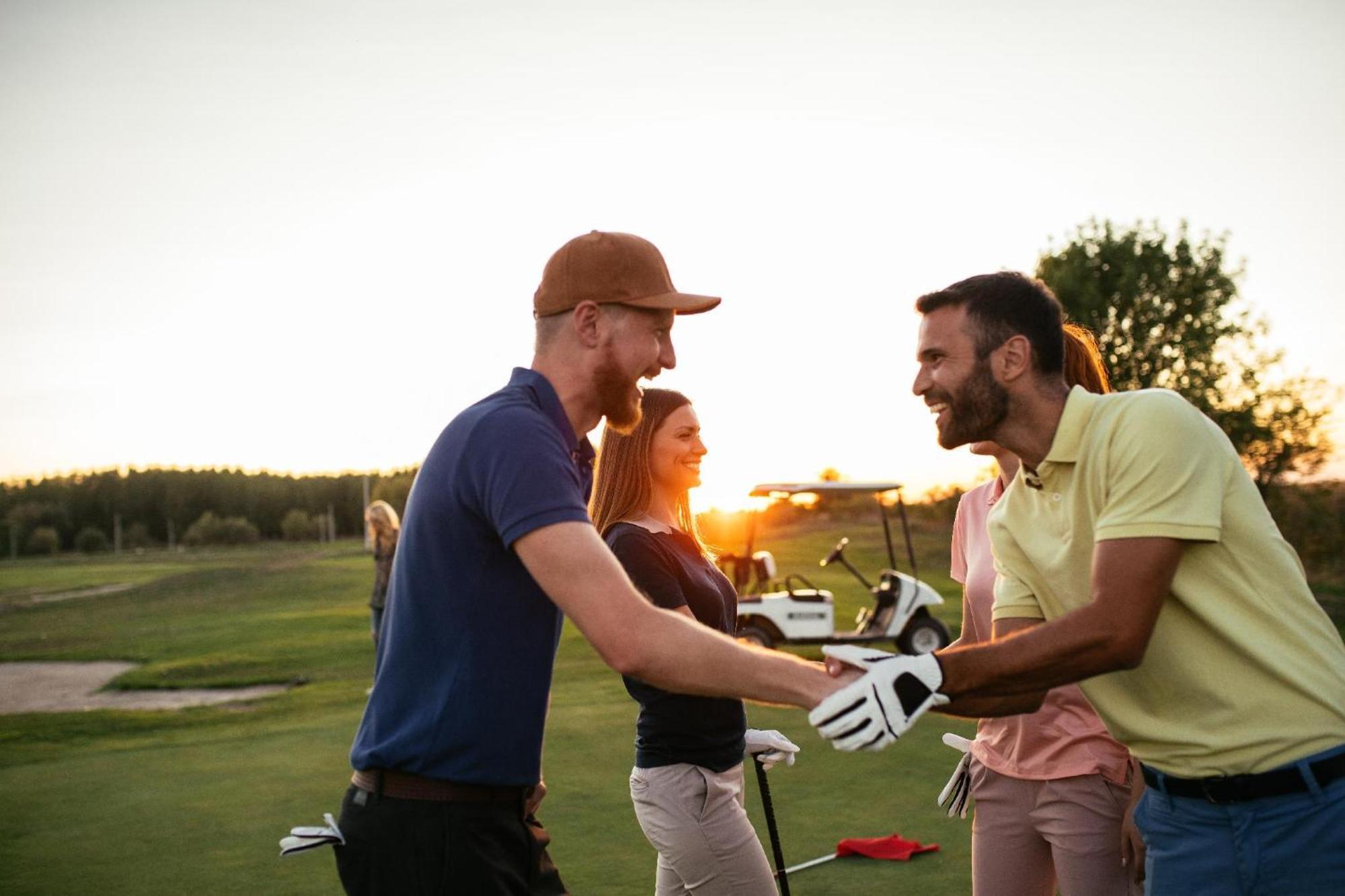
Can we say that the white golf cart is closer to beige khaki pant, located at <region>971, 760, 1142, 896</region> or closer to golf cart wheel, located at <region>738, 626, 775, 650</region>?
golf cart wheel, located at <region>738, 626, 775, 650</region>

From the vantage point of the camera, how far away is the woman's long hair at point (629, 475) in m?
4.03

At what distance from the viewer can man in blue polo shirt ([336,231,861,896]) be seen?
2.26 meters

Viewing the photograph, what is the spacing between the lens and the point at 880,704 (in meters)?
2.60

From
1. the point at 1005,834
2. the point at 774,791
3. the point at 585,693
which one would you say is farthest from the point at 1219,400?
the point at 1005,834

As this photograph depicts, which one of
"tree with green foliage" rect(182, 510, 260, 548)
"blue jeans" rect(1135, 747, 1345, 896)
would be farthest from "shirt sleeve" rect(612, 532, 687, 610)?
"tree with green foliage" rect(182, 510, 260, 548)

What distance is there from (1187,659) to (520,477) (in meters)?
1.43

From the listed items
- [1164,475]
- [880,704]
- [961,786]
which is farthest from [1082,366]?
[961,786]

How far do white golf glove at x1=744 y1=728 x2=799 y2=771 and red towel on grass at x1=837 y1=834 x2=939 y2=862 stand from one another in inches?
71.8

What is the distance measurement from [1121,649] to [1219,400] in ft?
115

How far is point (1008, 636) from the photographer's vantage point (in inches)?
101

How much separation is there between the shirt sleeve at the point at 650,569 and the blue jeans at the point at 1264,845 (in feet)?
5.21

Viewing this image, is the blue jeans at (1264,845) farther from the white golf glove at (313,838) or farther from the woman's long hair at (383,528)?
the woman's long hair at (383,528)

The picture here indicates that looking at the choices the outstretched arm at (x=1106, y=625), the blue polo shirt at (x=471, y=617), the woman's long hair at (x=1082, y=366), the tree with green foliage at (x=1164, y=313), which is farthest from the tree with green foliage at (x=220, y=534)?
the outstretched arm at (x=1106, y=625)

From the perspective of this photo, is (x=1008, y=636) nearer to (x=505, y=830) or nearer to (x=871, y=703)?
(x=871, y=703)
